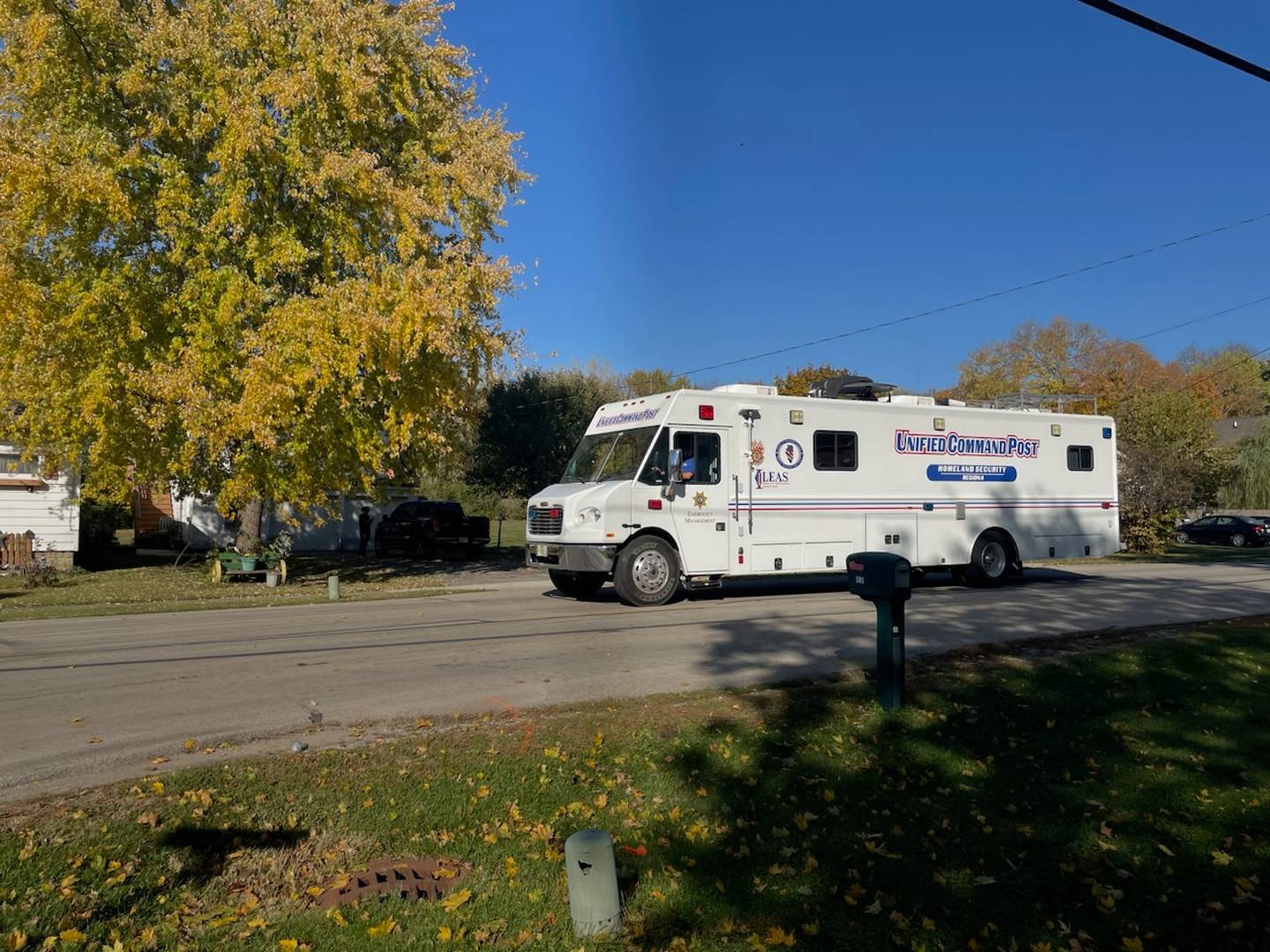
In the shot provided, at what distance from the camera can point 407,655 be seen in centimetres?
977

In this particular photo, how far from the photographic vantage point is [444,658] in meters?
9.52

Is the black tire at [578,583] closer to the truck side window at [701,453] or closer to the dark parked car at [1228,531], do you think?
the truck side window at [701,453]

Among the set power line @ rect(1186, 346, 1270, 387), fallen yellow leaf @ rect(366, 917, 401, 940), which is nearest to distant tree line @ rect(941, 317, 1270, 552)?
power line @ rect(1186, 346, 1270, 387)

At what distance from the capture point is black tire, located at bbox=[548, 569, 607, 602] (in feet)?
50.8

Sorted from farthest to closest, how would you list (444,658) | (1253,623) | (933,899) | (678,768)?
(1253,623) < (444,658) < (678,768) < (933,899)

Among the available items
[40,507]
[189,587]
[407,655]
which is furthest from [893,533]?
[40,507]

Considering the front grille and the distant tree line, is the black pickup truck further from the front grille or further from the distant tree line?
the distant tree line

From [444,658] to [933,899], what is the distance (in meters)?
6.13

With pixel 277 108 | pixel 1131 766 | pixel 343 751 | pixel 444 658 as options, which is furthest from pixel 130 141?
pixel 1131 766

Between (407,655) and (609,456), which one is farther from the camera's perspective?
(609,456)

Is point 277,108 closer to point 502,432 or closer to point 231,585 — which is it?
point 231,585

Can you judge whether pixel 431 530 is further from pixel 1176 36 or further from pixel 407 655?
pixel 1176 36

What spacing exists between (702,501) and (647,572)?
1.39 m

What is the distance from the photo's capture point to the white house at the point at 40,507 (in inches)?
917
